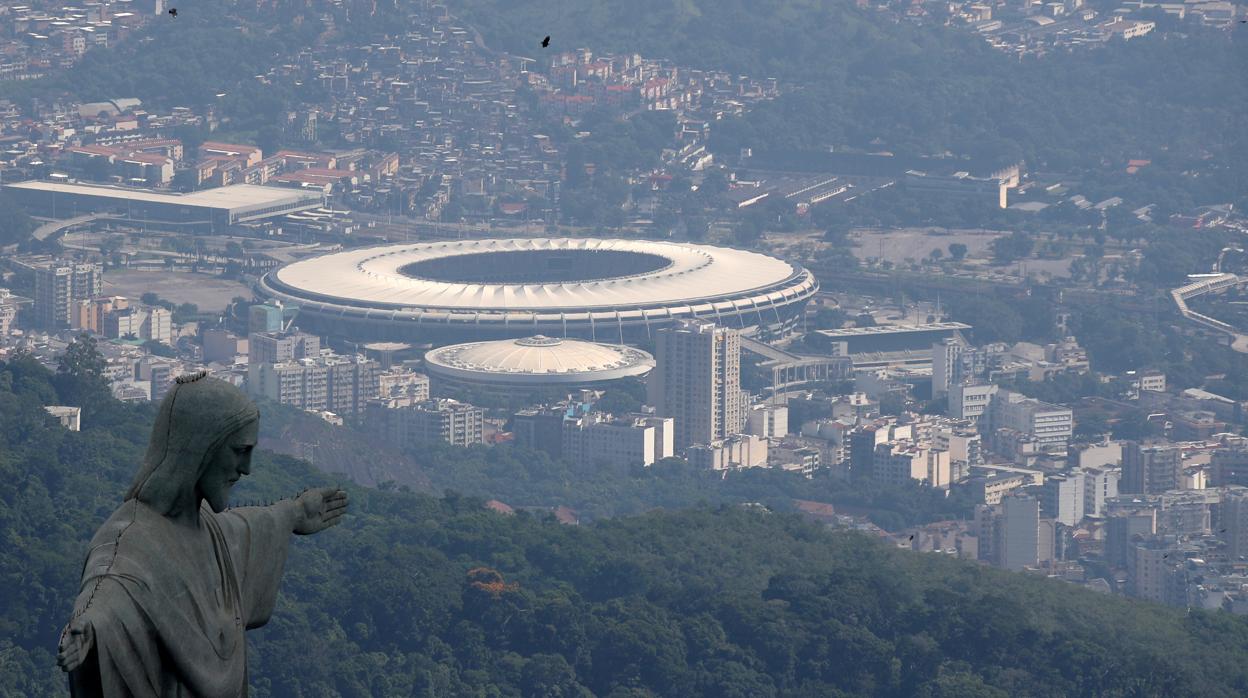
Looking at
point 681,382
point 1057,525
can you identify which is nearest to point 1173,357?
point 681,382

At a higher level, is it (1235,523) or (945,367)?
(945,367)

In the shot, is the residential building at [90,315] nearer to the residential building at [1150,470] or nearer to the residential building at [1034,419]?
the residential building at [1034,419]

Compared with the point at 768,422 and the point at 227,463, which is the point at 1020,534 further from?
the point at 227,463

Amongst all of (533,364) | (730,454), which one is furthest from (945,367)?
(730,454)

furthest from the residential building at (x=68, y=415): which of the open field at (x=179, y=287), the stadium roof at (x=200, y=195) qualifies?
the stadium roof at (x=200, y=195)

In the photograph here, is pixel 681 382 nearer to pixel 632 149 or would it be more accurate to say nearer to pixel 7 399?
pixel 7 399

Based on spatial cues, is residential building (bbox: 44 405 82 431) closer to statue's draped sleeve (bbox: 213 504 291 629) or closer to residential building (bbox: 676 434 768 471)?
residential building (bbox: 676 434 768 471)
